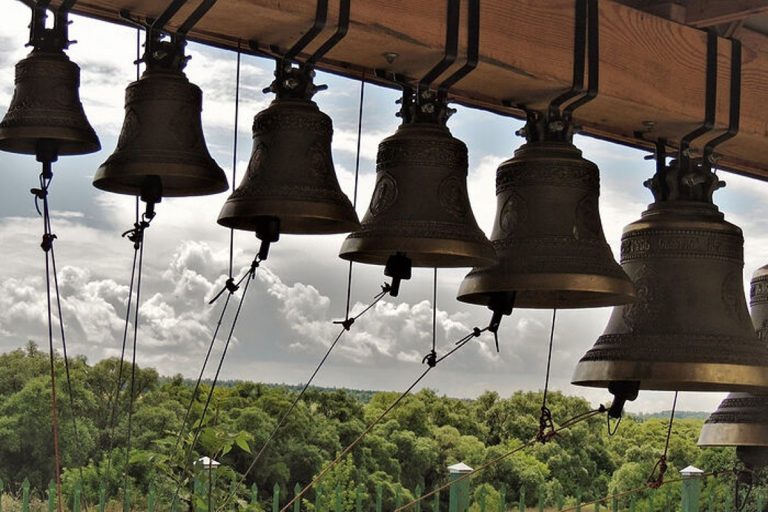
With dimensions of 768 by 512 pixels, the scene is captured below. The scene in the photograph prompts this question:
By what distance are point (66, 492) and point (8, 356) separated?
94.1 inches

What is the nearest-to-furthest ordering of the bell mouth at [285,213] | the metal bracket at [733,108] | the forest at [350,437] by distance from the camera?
the bell mouth at [285,213] < the metal bracket at [733,108] < the forest at [350,437]

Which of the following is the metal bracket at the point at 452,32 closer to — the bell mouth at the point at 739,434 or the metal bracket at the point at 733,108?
the metal bracket at the point at 733,108

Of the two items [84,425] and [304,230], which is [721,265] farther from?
[84,425]

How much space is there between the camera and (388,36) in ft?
6.82

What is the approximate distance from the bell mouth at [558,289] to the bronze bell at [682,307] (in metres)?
0.09

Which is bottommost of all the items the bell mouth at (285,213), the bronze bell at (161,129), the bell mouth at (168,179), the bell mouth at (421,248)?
the bell mouth at (421,248)

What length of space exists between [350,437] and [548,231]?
6.26 m

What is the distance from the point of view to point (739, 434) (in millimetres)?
3322

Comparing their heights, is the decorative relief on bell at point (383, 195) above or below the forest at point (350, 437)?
above

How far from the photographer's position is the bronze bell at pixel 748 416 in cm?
328

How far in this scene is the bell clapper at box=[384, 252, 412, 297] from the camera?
2297 mm

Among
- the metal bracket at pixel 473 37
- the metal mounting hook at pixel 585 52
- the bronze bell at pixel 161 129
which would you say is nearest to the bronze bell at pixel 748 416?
the metal mounting hook at pixel 585 52

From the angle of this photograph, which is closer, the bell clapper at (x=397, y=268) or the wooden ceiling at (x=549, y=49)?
the wooden ceiling at (x=549, y=49)

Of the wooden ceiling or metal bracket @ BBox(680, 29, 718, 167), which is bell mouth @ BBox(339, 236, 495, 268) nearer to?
the wooden ceiling
